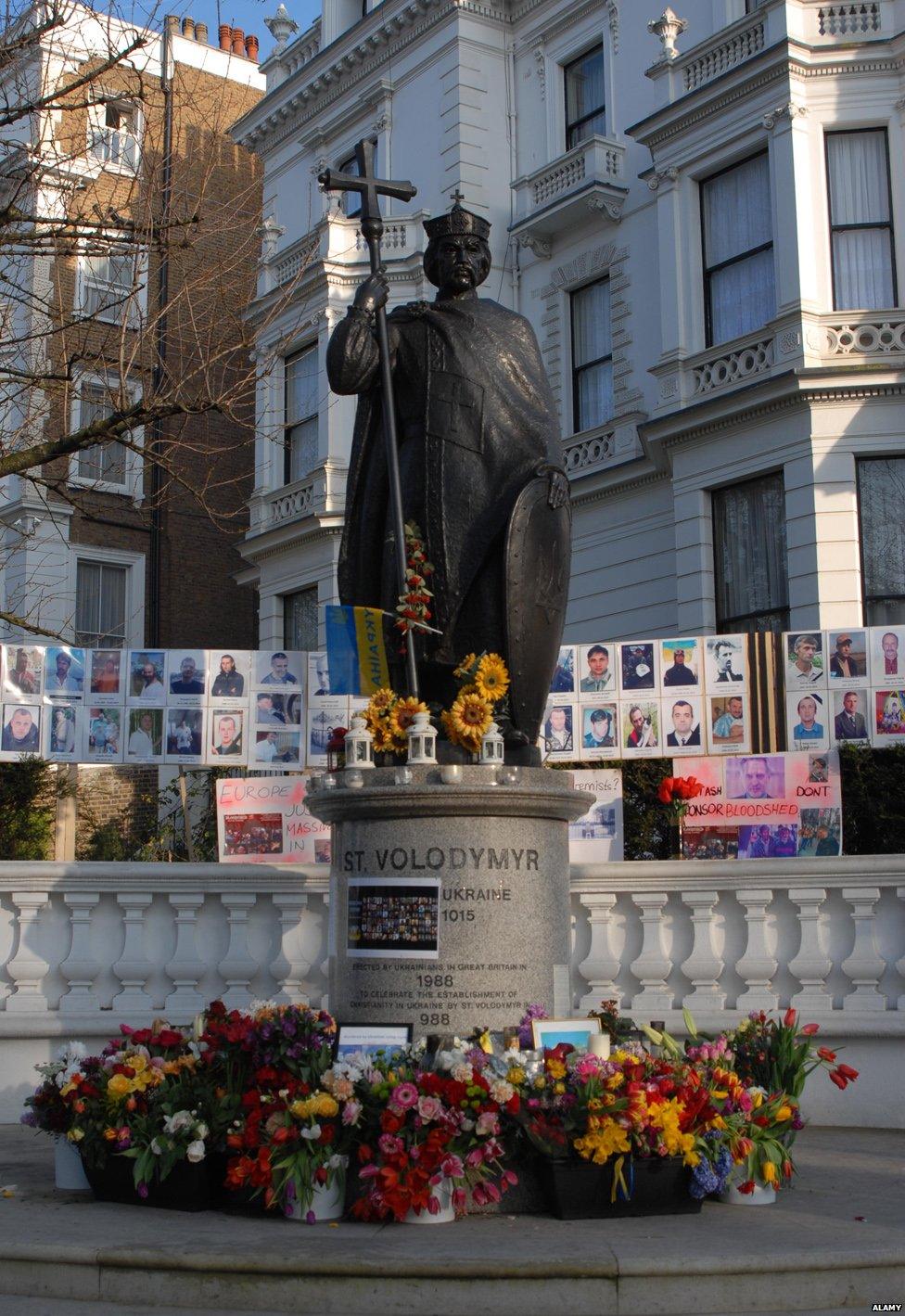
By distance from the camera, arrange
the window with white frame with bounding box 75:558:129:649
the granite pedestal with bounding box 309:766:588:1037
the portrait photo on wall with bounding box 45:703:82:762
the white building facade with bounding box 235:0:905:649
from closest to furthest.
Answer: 1. the granite pedestal with bounding box 309:766:588:1037
2. the portrait photo on wall with bounding box 45:703:82:762
3. the white building facade with bounding box 235:0:905:649
4. the window with white frame with bounding box 75:558:129:649

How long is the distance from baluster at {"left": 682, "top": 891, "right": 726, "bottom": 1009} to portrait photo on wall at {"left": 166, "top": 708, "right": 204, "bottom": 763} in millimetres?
Answer: 7146

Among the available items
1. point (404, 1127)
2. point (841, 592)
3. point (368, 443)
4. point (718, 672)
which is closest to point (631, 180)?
point (841, 592)

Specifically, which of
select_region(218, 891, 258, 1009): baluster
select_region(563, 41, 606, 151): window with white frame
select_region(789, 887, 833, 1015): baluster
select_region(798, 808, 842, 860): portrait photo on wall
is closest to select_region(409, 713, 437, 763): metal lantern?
select_region(218, 891, 258, 1009): baluster

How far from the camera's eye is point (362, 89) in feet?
96.0

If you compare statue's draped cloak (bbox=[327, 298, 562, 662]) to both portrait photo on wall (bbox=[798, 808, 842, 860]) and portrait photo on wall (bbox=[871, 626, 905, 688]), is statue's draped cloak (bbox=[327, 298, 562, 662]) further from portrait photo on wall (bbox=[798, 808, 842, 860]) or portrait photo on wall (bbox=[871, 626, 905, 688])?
portrait photo on wall (bbox=[871, 626, 905, 688])

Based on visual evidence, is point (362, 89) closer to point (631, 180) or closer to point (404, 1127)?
point (631, 180)

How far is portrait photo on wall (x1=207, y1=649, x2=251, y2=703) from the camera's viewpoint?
50.1 feet

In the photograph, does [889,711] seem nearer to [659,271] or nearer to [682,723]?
[682,723]

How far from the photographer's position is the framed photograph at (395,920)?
284 inches

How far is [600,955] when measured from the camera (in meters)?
9.33

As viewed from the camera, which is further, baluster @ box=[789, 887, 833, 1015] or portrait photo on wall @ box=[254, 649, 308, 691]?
portrait photo on wall @ box=[254, 649, 308, 691]

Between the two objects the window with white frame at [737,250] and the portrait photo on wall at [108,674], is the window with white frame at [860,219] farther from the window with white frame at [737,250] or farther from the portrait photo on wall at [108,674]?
the portrait photo on wall at [108,674]

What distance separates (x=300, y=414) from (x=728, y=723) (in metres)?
15.7

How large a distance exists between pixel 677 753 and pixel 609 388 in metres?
11.0
